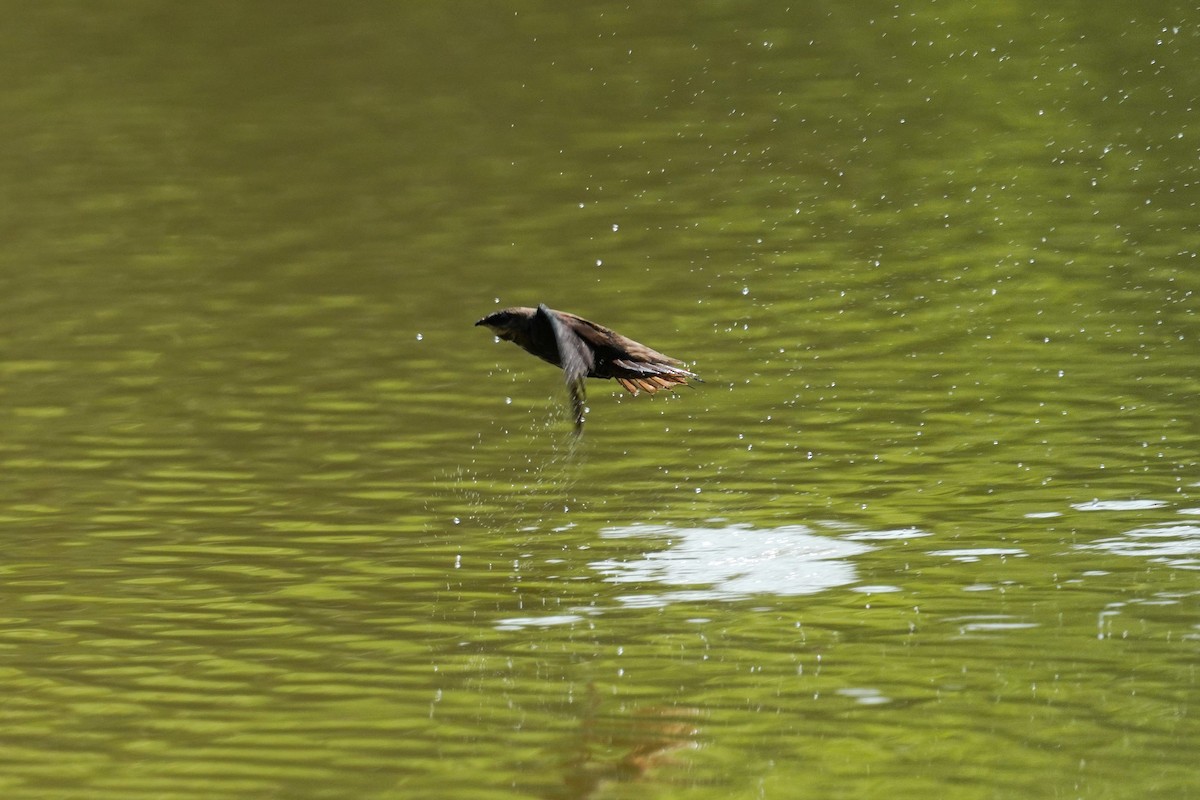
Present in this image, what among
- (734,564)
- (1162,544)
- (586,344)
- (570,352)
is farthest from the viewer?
(734,564)

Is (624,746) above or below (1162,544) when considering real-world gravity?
below

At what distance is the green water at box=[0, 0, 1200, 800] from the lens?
7684mm

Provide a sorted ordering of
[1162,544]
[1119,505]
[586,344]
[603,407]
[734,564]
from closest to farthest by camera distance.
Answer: [586,344], [1162,544], [734,564], [1119,505], [603,407]

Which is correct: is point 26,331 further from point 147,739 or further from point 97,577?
point 147,739

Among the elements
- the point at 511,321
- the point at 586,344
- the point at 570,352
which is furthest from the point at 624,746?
the point at 511,321

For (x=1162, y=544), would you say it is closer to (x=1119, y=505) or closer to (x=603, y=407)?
(x=1119, y=505)

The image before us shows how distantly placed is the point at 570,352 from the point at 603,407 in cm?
432

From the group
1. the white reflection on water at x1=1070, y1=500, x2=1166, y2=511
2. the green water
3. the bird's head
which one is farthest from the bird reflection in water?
the white reflection on water at x1=1070, y1=500, x2=1166, y2=511

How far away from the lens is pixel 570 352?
8.30 m

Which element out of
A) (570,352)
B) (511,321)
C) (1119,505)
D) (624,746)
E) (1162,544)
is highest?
(511,321)

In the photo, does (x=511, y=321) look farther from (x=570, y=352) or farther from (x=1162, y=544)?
(x=1162, y=544)

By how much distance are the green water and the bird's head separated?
1371mm

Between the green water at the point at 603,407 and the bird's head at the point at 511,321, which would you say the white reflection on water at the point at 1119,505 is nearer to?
the green water at the point at 603,407

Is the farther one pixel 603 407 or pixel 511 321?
pixel 603 407
